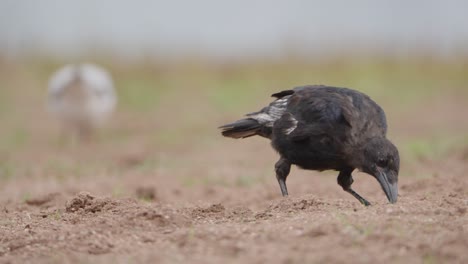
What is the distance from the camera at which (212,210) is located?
616 cm

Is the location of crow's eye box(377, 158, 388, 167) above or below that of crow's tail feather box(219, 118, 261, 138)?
below

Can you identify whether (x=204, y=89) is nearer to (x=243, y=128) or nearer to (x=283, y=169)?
(x=243, y=128)

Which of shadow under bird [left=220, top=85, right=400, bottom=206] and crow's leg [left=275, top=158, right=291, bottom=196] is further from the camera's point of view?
crow's leg [left=275, top=158, right=291, bottom=196]

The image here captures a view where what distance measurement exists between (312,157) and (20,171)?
5087mm

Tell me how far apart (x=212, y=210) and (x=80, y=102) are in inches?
308

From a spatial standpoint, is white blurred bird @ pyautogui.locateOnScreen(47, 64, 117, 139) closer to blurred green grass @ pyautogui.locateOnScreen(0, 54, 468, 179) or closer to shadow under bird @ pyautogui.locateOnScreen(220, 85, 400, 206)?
blurred green grass @ pyautogui.locateOnScreen(0, 54, 468, 179)

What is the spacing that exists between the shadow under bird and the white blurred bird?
7.22 m

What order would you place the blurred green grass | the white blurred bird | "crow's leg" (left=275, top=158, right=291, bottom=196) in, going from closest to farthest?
1. "crow's leg" (left=275, top=158, right=291, bottom=196)
2. the white blurred bird
3. the blurred green grass

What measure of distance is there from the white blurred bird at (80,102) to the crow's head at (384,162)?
811cm

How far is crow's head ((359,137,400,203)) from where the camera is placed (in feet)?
20.0

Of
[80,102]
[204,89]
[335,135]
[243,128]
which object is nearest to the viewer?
[335,135]

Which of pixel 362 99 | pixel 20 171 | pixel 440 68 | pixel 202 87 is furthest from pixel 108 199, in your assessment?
pixel 440 68

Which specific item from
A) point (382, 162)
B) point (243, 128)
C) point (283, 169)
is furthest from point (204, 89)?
point (382, 162)

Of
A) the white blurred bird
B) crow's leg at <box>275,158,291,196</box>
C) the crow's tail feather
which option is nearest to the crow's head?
crow's leg at <box>275,158,291,196</box>
